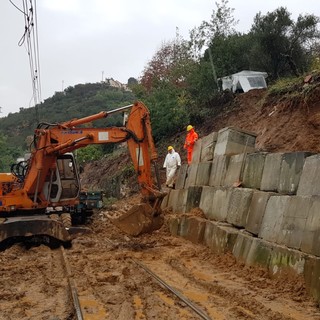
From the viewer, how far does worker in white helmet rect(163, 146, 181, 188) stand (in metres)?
16.5

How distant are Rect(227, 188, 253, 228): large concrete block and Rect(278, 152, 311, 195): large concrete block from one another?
43.0 inches

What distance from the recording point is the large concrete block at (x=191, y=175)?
14781mm

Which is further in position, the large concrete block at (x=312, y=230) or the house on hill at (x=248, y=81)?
the house on hill at (x=248, y=81)

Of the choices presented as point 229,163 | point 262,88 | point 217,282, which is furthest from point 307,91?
point 217,282

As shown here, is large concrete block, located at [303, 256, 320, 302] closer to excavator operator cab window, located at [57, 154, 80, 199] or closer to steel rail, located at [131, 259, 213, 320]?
steel rail, located at [131, 259, 213, 320]

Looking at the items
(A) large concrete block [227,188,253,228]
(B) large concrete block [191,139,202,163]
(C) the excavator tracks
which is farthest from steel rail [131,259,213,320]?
(B) large concrete block [191,139,202,163]

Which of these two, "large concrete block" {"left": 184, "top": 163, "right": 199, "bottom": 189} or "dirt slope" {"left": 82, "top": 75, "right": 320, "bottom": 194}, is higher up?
"dirt slope" {"left": 82, "top": 75, "right": 320, "bottom": 194}

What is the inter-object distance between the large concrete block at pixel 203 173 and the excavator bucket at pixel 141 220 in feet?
7.34

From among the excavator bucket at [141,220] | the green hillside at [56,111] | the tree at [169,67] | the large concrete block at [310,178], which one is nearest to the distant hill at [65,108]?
the green hillside at [56,111]

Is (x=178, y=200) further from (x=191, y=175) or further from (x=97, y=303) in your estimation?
(x=97, y=303)

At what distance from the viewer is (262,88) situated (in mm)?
20781

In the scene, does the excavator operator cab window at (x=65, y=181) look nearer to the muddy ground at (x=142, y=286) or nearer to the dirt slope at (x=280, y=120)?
the muddy ground at (x=142, y=286)

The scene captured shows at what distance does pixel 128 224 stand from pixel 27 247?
2491 millimetres

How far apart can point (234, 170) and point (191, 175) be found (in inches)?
136
